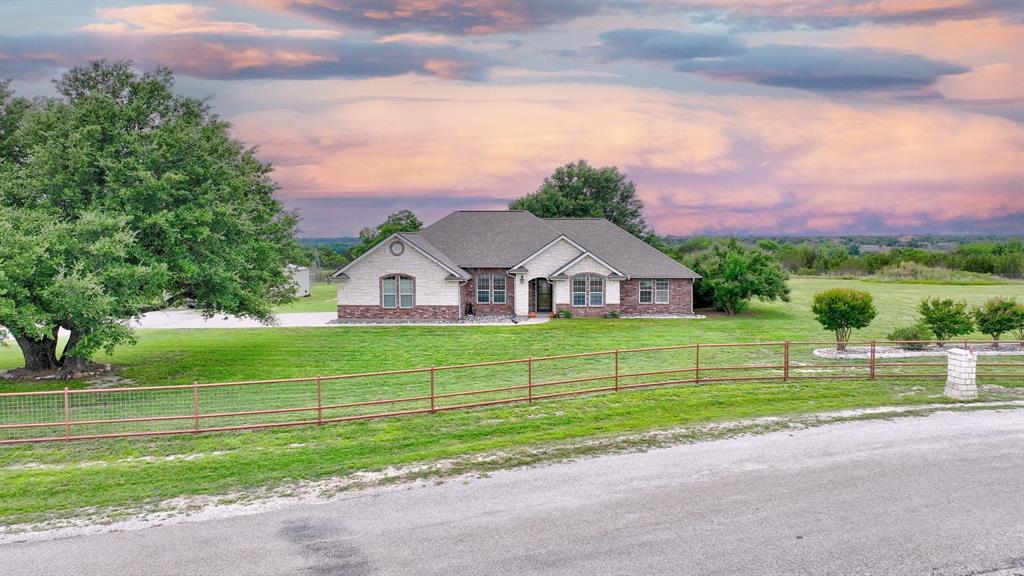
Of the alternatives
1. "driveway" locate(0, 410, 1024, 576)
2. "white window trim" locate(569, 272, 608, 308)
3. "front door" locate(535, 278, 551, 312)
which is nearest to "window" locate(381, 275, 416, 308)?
"front door" locate(535, 278, 551, 312)

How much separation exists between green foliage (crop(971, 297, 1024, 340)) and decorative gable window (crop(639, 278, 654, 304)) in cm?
1660

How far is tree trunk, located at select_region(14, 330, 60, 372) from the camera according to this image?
23438 millimetres

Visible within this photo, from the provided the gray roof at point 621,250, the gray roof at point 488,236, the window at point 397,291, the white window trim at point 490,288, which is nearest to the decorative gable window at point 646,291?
the gray roof at point 621,250

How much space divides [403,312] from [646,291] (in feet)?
46.8

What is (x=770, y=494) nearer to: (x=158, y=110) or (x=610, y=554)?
(x=610, y=554)

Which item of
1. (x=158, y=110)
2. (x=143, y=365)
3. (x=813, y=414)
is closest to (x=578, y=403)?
(x=813, y=414)

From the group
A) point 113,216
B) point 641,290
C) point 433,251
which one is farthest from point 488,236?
point 113,216

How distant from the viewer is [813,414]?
54.7ft

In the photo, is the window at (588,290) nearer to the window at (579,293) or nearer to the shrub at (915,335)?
the window at (579,293)

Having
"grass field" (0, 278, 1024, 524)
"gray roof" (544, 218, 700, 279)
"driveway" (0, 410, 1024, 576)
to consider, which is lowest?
"driveway" (0, 410, 1024, 576)

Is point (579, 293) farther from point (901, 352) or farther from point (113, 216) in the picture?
point (113, 216)

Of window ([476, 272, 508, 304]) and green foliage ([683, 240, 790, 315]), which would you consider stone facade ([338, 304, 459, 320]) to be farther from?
green foliage ([683, 240, 790, 315])

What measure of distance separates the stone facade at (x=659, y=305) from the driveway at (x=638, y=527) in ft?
88.0

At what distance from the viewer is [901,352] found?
25.7 m
